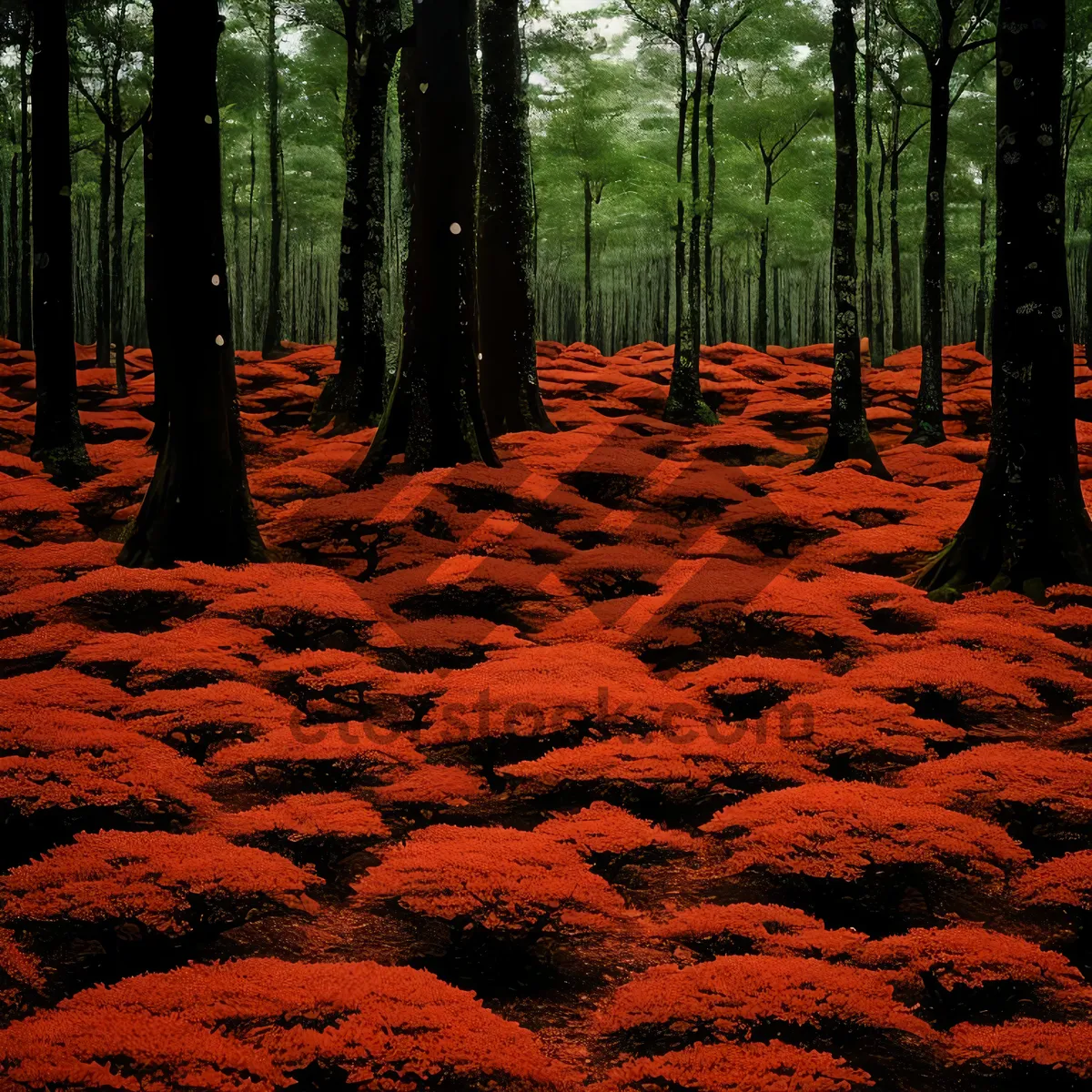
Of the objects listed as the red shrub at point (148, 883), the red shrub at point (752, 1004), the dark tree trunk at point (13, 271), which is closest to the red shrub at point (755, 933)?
the red shrub at point (752, 1004)

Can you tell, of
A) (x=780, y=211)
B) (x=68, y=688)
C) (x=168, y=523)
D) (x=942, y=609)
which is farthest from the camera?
(x=780, y=211)

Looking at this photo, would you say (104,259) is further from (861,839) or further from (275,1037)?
(275,1037)

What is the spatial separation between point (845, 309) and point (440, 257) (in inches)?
180

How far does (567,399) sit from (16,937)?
12608 mm

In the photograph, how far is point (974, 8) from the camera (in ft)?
48.3

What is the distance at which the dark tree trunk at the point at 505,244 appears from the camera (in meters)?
11.7

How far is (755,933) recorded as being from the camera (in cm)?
324

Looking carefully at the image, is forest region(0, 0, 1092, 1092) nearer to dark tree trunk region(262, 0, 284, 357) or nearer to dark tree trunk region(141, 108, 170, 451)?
dark tree trunk region(141, 108, 170, 451)

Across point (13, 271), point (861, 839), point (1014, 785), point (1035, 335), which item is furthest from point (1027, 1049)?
point (13, 271)

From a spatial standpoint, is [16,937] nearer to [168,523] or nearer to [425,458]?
[168,523]

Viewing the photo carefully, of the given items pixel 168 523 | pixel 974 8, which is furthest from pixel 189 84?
pixel 974 8

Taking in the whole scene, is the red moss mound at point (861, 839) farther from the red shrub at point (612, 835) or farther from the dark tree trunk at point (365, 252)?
the dark tree trunk at point (365, 252)

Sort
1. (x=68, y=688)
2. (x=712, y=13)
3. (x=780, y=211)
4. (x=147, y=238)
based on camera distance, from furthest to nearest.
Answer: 1. (x=780, y=211)
2. (x=712, y=13)
3. (x=147, y=238)
4. (x=68, y=688)

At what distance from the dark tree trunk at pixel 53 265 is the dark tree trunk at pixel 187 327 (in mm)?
3483
